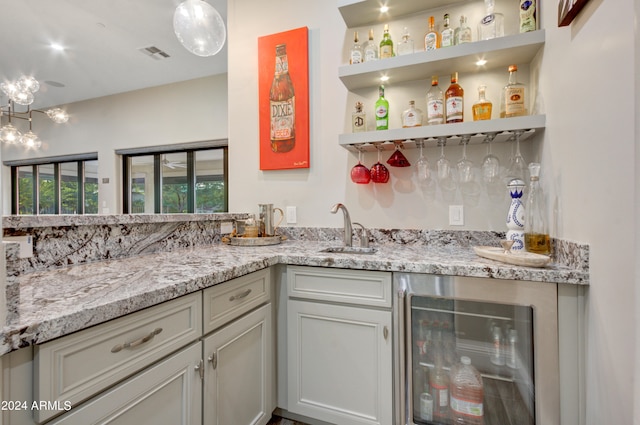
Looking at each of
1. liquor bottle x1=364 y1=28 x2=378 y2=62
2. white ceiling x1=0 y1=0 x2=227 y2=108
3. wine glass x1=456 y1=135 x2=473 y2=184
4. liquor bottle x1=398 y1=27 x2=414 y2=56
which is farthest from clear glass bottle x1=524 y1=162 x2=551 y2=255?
white ceiling x1=0 y1=0 x2=227 y2=108

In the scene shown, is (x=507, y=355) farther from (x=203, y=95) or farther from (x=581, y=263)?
(x=203, y=95)

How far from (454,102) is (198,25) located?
57.8 inches

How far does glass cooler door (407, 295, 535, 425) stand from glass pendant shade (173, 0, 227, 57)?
5.87ft

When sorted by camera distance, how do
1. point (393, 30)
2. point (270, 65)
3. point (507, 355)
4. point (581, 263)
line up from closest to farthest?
point (581, 263) → point (507, 355) → point (393, 30) → point (270, 65)

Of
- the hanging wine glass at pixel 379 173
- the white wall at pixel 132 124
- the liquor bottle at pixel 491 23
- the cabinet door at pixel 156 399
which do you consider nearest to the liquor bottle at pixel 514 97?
the liquor bottle at pixel 491 23

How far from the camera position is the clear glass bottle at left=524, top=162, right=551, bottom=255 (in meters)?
1.27

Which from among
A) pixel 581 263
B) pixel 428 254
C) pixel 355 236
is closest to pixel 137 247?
pixel 355 236

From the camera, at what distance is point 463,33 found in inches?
63.1

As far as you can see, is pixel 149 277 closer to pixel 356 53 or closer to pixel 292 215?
pixel 292 215

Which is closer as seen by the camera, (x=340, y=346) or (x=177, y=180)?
(x=340, y=346)

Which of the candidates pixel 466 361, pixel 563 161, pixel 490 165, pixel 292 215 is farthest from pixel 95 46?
pixel 466 361

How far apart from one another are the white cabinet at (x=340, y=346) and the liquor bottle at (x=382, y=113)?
36.1 inches

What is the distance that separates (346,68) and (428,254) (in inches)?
45.0

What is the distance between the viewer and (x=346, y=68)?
67.6 inches
